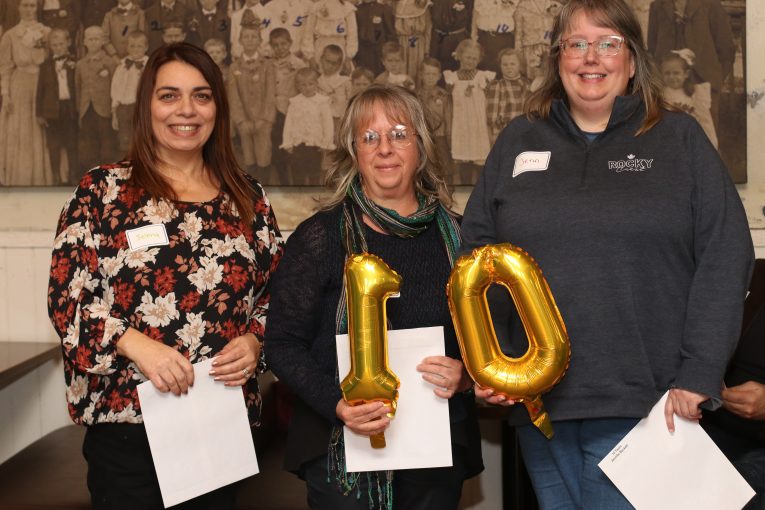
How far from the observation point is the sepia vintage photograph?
9.37ft

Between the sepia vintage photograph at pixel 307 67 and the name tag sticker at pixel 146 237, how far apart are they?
1176 millimetres

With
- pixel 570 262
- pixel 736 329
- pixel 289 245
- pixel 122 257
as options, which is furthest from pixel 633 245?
pixel 122 257

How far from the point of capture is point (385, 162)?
187 cm

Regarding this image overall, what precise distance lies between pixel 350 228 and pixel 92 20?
174cm

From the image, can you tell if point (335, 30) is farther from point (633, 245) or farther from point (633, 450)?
point (633, 450)

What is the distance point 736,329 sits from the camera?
1.57 metres

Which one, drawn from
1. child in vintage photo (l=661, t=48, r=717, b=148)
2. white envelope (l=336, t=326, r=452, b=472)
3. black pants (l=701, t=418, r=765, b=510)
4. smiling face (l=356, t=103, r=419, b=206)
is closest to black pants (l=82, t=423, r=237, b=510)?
white envelope (l=336, t=326, r=452, b=472)

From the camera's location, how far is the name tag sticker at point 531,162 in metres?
1.73

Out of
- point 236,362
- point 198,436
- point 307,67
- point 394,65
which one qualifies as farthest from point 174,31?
point 198,436

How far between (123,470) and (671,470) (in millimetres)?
1210

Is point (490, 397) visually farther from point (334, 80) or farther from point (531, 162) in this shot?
point (334, 80)

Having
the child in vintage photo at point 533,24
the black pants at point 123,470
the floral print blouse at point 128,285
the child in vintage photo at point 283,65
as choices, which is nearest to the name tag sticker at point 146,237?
the floral print blouse at point 128,285

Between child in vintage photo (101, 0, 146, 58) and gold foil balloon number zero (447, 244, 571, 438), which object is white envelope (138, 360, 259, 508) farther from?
child in vintage photo (101, 0, 146, 58)

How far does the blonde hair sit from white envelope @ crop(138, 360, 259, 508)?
0.52 metres
